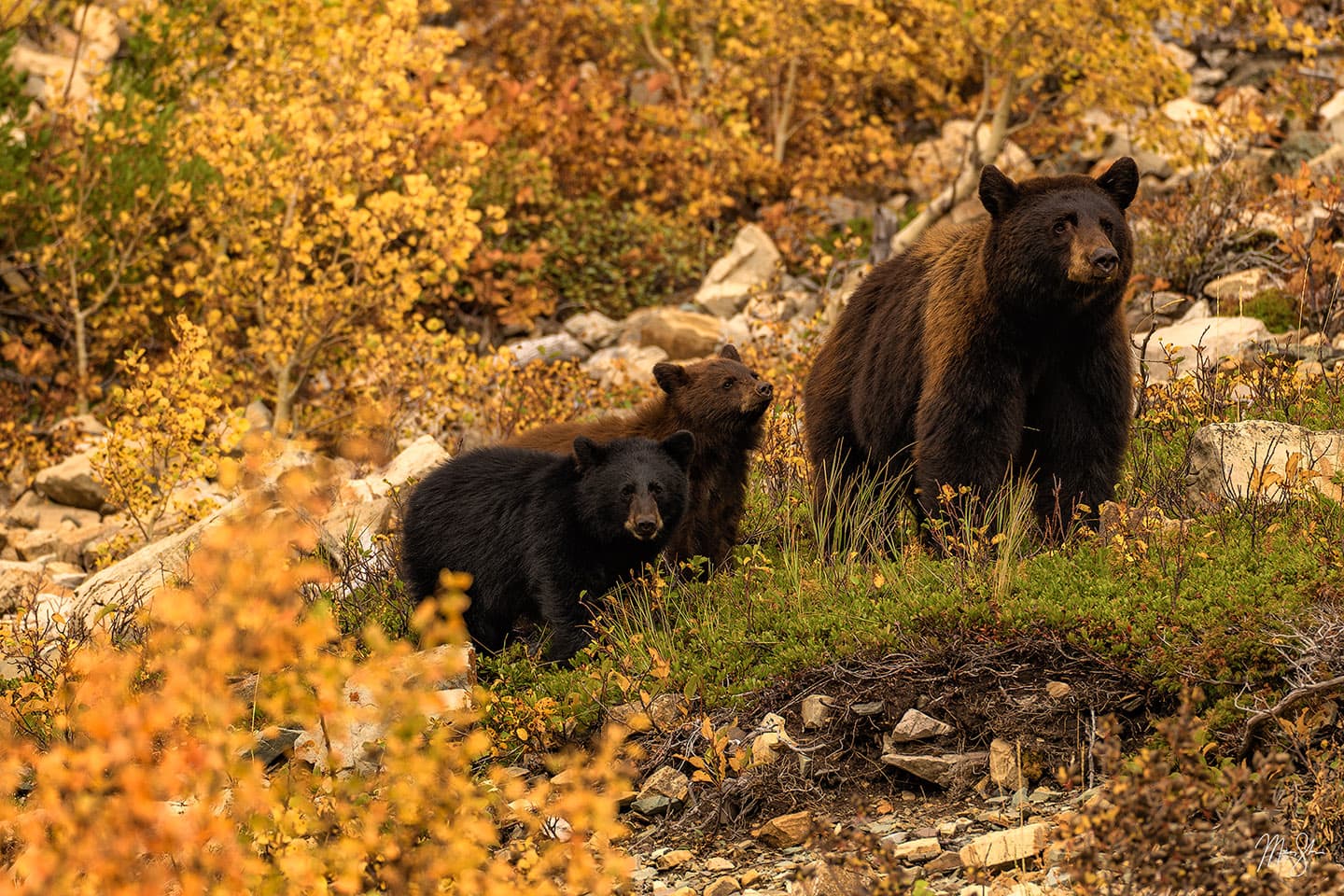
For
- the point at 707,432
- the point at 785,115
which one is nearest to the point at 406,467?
the point at 707,432

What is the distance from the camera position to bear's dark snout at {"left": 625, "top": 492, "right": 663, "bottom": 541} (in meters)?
6.76

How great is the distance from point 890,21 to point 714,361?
11528mm

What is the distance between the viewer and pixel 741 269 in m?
16.3

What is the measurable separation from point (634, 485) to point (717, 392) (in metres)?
1.23

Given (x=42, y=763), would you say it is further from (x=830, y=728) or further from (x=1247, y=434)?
(x=1247, y=434)

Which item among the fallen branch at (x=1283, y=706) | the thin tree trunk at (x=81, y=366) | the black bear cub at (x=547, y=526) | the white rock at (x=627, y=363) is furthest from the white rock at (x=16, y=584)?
the fallen branch at (x=1283, y=706)

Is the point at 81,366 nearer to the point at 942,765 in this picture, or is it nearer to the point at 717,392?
the point at 717,392

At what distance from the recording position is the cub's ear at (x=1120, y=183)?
7035 mm

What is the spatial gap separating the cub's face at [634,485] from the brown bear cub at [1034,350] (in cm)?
107

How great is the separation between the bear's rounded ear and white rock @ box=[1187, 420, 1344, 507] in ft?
4.62

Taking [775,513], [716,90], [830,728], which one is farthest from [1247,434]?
[716,90]

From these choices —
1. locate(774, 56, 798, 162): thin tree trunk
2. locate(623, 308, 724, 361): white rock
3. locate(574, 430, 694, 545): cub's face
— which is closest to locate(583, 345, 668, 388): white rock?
locate(623, 308, 724, 361): white rock

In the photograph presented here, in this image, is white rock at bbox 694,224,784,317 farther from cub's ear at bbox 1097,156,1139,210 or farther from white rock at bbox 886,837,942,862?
white rock at bbox 886,837,942,862

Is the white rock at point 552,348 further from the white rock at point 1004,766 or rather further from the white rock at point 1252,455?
the white rock at point 1004,766
